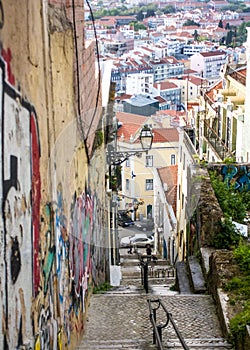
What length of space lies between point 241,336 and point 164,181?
19.1 m

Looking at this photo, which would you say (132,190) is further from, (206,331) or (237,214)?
(206,331)

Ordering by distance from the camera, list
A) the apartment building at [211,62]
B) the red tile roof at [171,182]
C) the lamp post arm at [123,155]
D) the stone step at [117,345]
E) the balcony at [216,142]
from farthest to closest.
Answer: the apartment building at [211,62]
the balcony at [216,142]
the red tile roof at [171,182]
the lamp post arm at [123,155]
the stone step at [117,345]

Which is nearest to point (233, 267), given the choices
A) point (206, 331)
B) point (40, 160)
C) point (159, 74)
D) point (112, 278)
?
point (206, 331)

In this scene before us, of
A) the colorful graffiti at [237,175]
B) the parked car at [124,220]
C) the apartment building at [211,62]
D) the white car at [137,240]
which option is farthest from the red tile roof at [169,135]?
the apartment building at [211,62]

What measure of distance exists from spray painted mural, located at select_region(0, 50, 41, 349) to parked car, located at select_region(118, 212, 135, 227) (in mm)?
17107

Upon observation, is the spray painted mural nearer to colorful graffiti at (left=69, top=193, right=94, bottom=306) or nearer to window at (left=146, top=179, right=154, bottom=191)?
colorful graffiti at (left=69, top=193, right=94, bottom=306)

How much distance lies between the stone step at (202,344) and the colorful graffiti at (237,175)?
8.22 m

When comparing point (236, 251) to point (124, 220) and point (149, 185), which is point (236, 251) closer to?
point (124, 220)

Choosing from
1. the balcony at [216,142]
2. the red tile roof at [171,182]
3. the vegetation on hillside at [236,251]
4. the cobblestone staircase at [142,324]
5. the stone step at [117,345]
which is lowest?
the red tile roof at [171,182]

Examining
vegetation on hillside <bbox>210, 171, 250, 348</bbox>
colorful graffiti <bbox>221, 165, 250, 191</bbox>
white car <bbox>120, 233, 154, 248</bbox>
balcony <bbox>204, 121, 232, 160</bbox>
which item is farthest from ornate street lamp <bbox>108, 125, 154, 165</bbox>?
balcony <bbox>204, 121, 232, 160</bbox>

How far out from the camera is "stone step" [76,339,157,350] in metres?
7.14

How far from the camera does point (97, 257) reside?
39.0 ft

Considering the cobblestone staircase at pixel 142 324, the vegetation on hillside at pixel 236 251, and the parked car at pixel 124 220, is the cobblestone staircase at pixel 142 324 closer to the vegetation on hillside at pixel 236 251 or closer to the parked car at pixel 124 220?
the vegetation on hillside at pixel 236 251

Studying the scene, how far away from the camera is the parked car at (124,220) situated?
22.3 m
